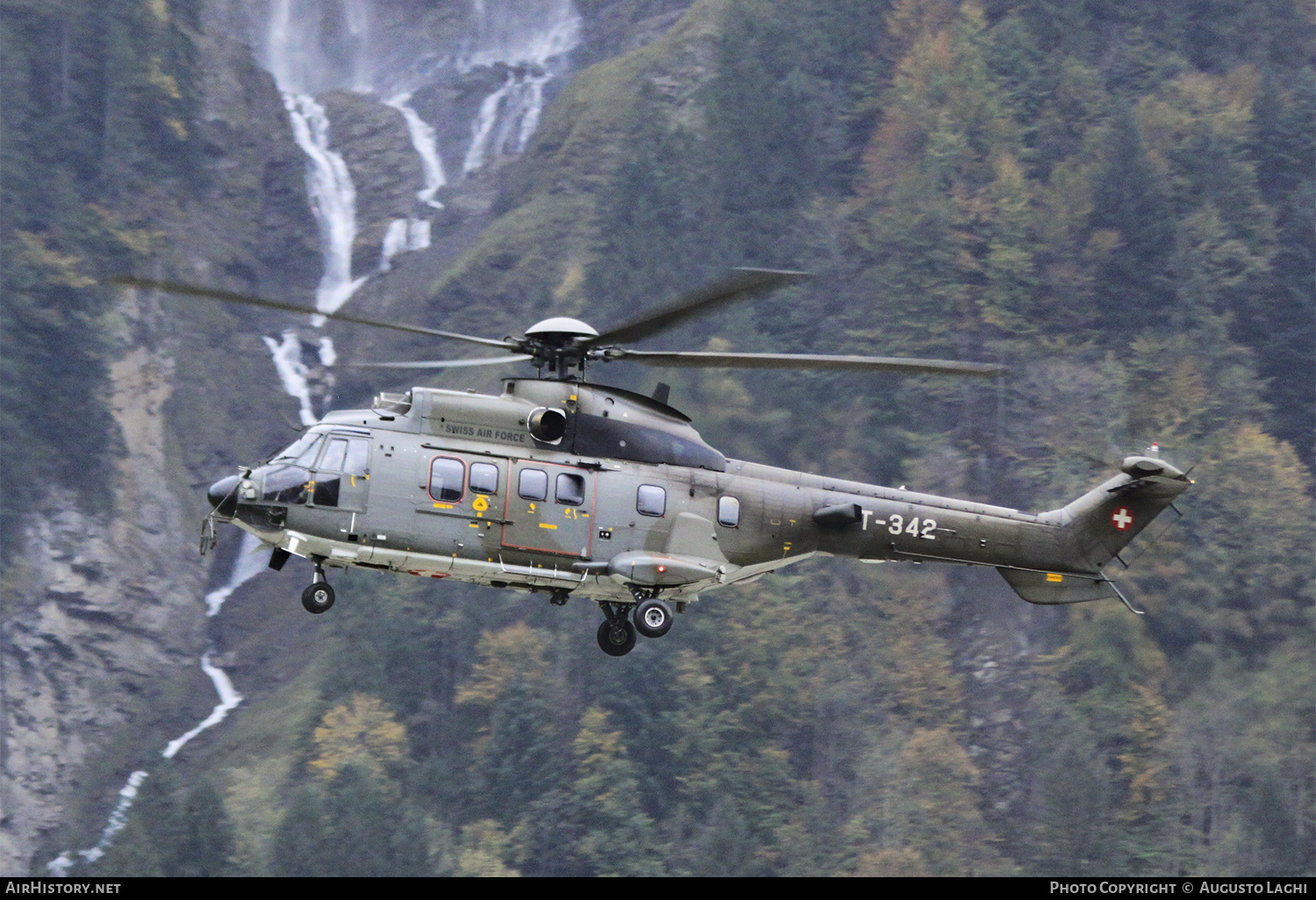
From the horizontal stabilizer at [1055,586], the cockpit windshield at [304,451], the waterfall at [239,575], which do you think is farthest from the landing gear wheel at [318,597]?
the waterfall at [239,575]

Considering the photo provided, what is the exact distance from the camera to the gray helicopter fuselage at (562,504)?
21.2 meters

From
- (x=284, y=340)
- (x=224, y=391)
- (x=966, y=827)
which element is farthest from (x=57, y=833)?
(x=966, y=827)

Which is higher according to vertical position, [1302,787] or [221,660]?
[221,660]

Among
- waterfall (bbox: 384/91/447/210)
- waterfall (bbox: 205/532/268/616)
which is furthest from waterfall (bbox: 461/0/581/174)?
waterfall (bbox: 205/532/268/616)

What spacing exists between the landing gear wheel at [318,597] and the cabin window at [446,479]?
5.84 feet

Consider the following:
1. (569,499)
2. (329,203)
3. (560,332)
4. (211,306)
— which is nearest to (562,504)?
(569,499)

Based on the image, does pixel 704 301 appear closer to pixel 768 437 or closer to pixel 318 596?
pixel 318 596

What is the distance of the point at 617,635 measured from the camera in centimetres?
2294

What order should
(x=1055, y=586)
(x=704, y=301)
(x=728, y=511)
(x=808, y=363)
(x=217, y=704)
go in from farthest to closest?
(x=217, y=704) < (x=1055, y=586) < (x=728, y=511) < (x=808, y=363) < (x=704, y=301)

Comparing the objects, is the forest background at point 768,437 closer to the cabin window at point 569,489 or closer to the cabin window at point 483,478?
the cabin window at point 569,489

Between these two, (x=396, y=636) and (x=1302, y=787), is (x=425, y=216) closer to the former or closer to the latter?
(x=396, y=636)

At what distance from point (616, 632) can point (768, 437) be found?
1971 inches

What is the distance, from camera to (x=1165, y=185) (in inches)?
3465

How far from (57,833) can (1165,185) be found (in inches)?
2465
